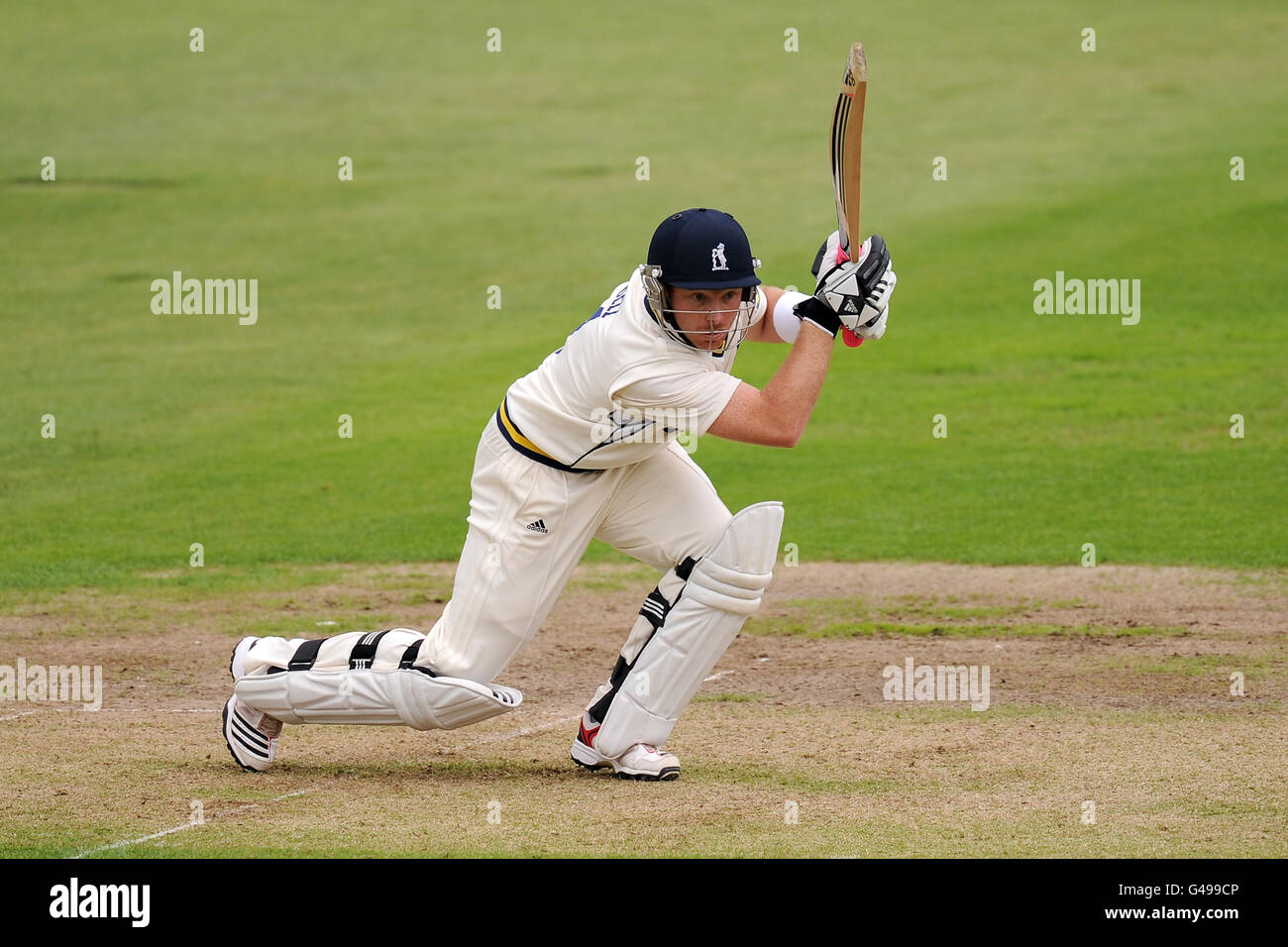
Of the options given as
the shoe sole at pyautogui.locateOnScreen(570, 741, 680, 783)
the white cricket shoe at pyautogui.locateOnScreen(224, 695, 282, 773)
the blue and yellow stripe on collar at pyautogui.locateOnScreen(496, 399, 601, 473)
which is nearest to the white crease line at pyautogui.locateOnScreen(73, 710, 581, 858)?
the white cricket shoe at pyautogui.locateOnScreen(224, 695, 282, 773)

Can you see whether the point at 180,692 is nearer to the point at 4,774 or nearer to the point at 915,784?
the point at 4,774

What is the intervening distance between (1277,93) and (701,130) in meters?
9.93

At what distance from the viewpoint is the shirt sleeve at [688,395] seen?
555 centimetres

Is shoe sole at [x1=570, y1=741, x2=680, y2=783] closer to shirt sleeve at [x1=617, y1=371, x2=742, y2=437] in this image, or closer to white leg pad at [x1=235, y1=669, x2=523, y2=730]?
white leg pad at [x1=235, y1=669, x2=523, y2=730]

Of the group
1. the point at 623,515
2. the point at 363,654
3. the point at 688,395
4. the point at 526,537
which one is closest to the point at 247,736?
the point at 363,654

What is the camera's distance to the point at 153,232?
23.5 meters

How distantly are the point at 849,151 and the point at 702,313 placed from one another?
3.40 ft

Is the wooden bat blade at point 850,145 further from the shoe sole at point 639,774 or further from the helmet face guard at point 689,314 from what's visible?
the shoe sole at point 639,774

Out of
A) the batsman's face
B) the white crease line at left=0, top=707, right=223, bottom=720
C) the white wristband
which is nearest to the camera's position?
the batsman's face

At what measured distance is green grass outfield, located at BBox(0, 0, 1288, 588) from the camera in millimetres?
12141

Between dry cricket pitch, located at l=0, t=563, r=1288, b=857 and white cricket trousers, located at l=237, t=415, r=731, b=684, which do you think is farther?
white cricket trousers, located at l=237, t=415, r=731, b=684

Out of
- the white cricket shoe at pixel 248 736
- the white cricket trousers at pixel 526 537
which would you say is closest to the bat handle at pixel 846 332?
the white cricket trousers at pixel 526 537

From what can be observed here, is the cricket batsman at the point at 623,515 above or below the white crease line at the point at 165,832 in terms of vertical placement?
above

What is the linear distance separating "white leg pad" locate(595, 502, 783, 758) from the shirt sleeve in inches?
18.3
